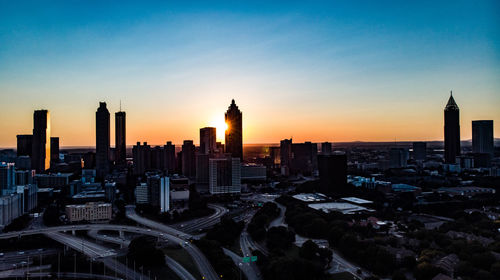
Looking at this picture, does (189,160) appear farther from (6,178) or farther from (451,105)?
(451,105)

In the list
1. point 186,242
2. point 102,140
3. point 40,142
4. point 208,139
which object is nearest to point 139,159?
point 102,140

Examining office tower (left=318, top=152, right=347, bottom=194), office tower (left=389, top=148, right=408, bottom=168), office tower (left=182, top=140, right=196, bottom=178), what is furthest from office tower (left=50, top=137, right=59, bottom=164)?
office tower (left=389, top=148, right=408, bottom=168)

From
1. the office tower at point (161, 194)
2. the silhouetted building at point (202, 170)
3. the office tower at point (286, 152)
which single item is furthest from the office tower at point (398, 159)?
the office tower at point (161, 194)

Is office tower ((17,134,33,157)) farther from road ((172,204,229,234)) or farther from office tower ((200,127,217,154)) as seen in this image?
road ((172,204,229,234))

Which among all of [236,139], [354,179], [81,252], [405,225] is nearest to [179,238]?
[81,252]

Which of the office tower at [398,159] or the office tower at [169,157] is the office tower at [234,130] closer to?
the office tower at [169,157]

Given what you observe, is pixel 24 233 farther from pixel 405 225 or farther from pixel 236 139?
pixel 236 139
